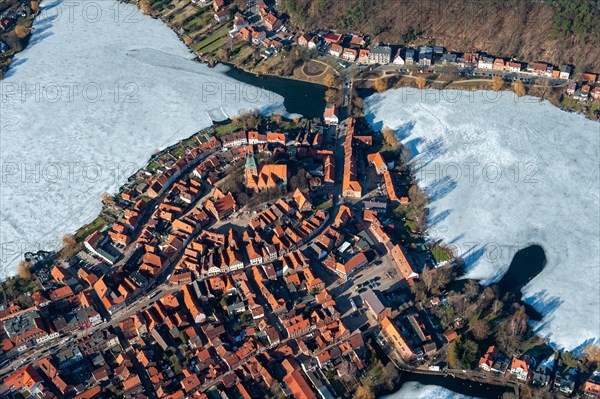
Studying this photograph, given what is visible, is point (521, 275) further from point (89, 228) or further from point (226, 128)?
point (89, 228)

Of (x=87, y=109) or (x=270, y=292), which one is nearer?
(x=270, y=292)

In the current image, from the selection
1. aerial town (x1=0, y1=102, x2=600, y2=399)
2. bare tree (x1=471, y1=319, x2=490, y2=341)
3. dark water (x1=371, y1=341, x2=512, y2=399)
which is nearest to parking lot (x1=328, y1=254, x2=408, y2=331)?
aerial town (x1=0, y1=102, x2=600, y2=399)

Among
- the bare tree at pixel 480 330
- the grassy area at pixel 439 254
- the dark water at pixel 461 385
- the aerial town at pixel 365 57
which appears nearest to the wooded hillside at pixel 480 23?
the aerial town at pixel 365 57

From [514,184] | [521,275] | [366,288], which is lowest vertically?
[521,275]

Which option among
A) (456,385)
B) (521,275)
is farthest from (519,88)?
(456,385)

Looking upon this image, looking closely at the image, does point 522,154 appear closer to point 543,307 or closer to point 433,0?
point 543,307

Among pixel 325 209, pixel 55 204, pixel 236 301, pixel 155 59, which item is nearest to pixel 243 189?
pixel 325 209
